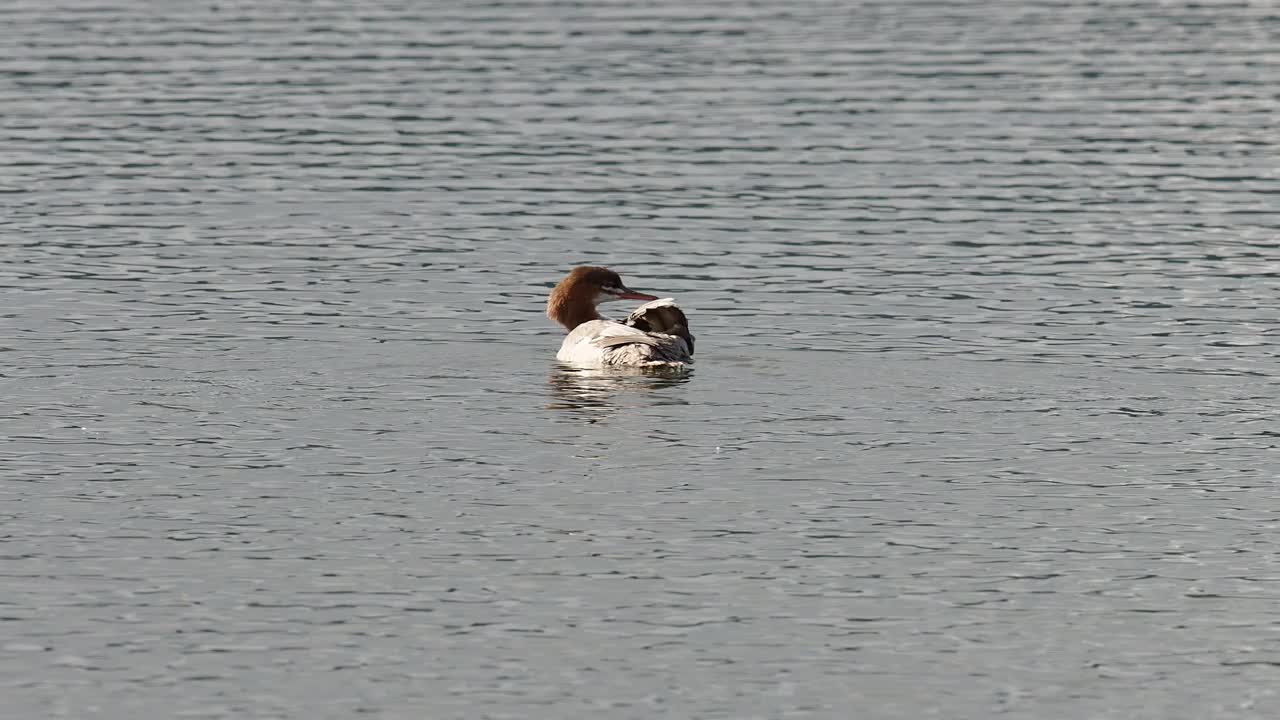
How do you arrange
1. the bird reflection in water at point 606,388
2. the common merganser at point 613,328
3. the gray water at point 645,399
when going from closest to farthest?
1. the gray water at point 645,399
2. the bird reflection in water at point 606,388
3. the common merganser at point 613,328

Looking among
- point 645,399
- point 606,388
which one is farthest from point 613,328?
point 645,399

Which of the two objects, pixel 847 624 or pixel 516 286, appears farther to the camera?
pixel 516 286

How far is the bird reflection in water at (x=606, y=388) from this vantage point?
815 inches

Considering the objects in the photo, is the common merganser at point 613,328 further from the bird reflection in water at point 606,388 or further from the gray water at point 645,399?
the gray water at point 645,399

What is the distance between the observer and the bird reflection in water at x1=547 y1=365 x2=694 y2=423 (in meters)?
20.7

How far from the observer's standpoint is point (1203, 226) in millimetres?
30359

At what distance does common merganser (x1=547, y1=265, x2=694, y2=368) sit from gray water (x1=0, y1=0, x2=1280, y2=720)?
31 centimetres

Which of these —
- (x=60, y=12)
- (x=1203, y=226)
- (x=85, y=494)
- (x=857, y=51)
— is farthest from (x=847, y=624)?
(x=60, y=12)

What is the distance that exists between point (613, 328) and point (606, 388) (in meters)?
1.47

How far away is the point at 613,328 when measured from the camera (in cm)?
2311

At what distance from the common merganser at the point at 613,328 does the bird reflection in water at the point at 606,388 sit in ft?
0.32

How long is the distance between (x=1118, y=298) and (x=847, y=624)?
1260 cm

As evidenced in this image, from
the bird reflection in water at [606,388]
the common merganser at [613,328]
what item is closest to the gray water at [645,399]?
the bird reflection in water at [606,388]

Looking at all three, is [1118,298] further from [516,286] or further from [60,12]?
[60,12]
